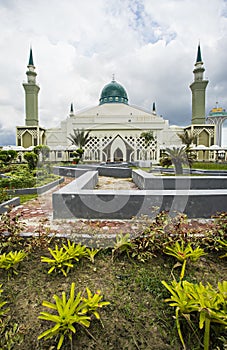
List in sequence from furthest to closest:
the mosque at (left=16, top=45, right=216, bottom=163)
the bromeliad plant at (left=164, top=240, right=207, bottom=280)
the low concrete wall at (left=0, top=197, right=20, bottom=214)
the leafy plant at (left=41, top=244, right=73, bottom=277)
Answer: the mosque at (left=16, top=45, right=216, bottom=163) < the low concrete wall at (left=0, top=197, right=20, bottom=214) < the bromeliad plant at (left=164, top=240, right=207, bottom=280) < the leafy plant at (left=41, top=244, right=73, bottom=277)

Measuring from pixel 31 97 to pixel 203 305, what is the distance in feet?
160

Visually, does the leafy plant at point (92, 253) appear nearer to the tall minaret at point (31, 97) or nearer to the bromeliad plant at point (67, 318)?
Answer: the bromeliad plant at point (67, 318)

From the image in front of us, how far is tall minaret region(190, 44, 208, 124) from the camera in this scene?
144 feet

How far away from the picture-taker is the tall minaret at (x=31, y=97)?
144ft

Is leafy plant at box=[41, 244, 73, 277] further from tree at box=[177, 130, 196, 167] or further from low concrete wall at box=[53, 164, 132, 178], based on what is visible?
tree at box=[177, 130, 196, 167]

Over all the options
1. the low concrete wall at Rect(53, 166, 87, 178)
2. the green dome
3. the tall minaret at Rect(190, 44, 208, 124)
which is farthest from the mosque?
the low concrete wall at Rect(53, 166, 87, 178)

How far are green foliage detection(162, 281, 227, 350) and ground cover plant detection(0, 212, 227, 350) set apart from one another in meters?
0.01

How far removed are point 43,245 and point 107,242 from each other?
941mm

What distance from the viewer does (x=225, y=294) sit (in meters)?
2.02

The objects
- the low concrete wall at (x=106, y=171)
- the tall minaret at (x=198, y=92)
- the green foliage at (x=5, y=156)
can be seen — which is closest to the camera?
the low concrete wall at (x=106, y=171)

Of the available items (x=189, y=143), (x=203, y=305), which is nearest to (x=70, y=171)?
(x=203, y=305)

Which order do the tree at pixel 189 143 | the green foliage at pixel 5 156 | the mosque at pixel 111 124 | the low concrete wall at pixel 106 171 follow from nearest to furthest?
1. the low concrete wall at pixel 106 171
2. the tree at pixel 189 143
3. the green foliage at pixel 5 156
4. the mosque at pixel 111 124

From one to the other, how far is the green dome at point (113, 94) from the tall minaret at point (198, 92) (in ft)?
51.2

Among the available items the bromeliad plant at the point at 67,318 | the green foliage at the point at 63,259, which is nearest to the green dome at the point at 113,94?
the green foliage at the point at 63,259
